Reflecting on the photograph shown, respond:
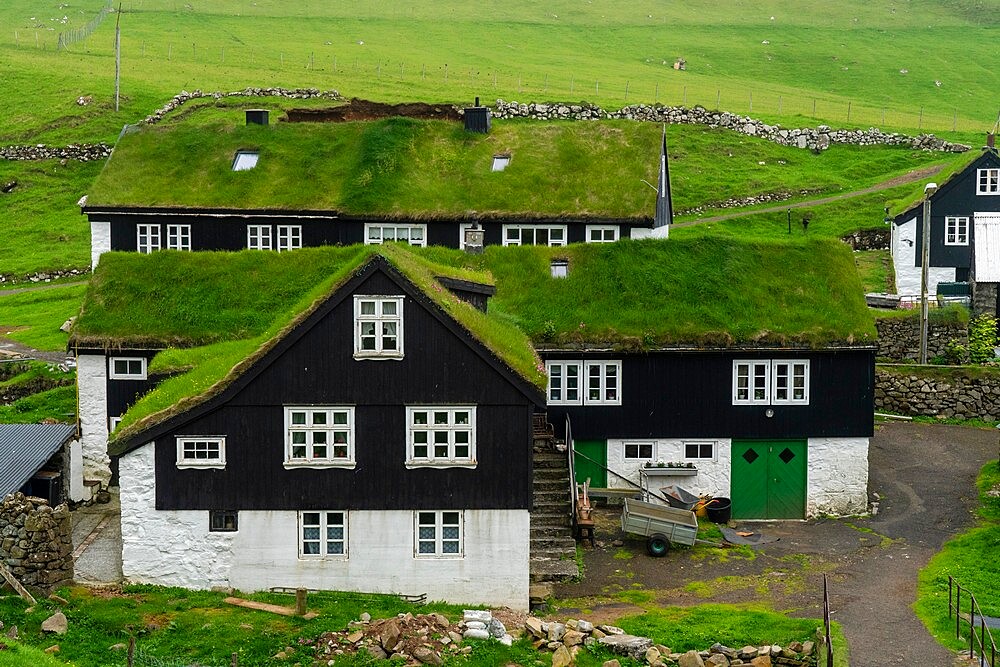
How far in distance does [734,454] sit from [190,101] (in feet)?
234

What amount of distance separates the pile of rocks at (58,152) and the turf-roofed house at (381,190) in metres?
37.0

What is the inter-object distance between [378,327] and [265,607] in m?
6.73

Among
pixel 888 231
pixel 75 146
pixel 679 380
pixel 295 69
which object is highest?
pixel 295 69

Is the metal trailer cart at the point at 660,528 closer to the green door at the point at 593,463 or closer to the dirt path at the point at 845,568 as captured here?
the dirt path at the point at 845,568

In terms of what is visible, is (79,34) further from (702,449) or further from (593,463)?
(702,449)

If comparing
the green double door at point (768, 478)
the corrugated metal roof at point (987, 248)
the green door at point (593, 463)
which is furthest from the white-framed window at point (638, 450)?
the corrugated metal roof at point (987, 248)

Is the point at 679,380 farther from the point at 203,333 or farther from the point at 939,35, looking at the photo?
the point at 939,35

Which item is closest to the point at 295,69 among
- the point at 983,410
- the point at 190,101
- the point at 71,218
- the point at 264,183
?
the point at 190,101

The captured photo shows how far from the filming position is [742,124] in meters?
101

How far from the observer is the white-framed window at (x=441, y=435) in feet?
104

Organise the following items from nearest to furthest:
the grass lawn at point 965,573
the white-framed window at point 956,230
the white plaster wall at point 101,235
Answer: the grass lawn at point 965,573 → the white plaster wall at point 101,235 → the white-framed window at point 956,230

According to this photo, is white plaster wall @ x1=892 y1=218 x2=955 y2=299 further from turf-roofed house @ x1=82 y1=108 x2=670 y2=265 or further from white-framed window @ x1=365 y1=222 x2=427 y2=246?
white-framed window @ x1=365 y1=222 x2=427 y2=246

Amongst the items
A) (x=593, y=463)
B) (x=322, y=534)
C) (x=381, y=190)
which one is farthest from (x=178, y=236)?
(x=322, y=534)

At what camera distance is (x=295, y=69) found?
396 feet
